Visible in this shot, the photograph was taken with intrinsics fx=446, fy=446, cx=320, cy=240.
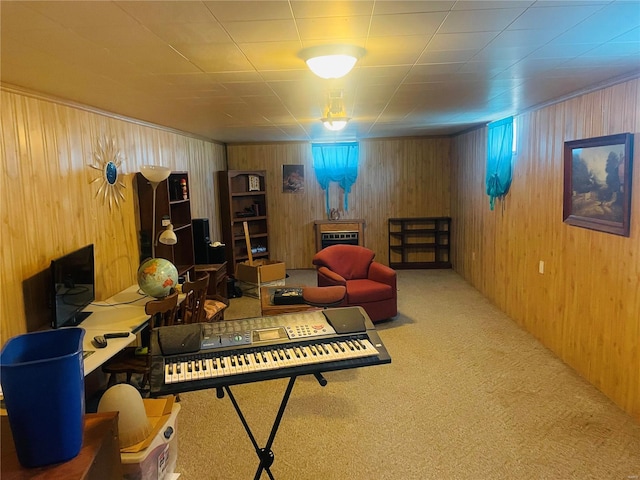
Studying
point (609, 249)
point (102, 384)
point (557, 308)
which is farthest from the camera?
point (557, 308)

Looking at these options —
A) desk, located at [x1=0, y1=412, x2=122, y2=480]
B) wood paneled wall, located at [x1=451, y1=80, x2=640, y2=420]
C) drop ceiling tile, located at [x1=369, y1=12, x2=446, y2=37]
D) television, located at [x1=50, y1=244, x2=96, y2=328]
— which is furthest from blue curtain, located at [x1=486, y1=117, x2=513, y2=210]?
desk, located at [x1=0, y1=412, x2=122, y2=480]

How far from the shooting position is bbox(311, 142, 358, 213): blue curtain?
7773 mm

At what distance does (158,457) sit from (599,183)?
3478 millimetres

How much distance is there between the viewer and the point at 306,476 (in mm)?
2521

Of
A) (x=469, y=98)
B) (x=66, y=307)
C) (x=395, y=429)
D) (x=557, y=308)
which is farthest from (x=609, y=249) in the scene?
(x=66, y=307)

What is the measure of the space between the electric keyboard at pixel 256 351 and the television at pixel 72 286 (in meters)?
1.09

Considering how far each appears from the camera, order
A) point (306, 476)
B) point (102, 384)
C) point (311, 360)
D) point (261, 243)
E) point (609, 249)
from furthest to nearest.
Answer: point (261, 243) < point (102, 384) < point (609, 249) < point (306, 476) < point (311, 360)

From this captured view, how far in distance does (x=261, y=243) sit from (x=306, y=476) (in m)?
5.45

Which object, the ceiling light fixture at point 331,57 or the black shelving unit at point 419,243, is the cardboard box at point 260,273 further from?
the ceiling light fixture at point 331,57

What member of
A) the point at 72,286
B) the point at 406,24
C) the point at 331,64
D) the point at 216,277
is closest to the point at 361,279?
the point at 216,277

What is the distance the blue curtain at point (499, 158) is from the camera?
5.02 meters

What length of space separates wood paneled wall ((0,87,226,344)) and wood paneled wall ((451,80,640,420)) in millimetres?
3904

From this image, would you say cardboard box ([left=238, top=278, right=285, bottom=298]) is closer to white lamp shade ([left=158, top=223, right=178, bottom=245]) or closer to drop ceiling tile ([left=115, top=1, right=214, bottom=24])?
white lamp shade ([left=158, top=223, right=178, bottom=245])

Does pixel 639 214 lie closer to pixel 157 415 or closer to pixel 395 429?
pixel 395 429
